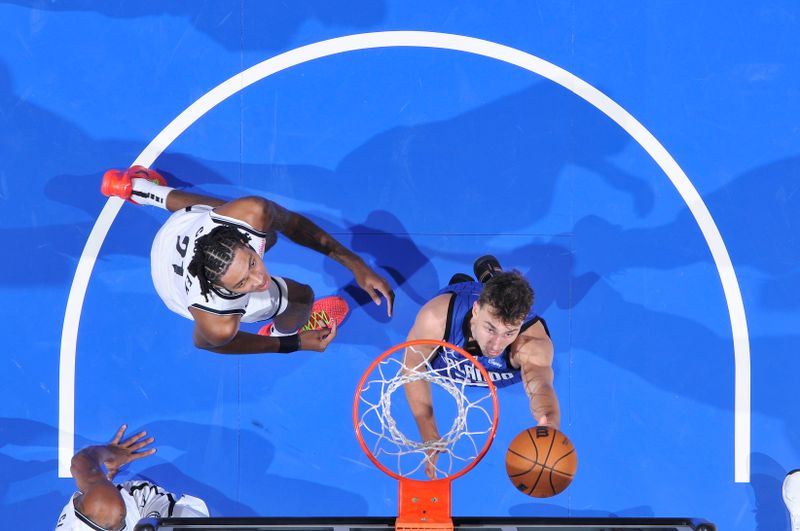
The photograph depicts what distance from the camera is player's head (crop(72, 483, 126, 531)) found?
5051 mm

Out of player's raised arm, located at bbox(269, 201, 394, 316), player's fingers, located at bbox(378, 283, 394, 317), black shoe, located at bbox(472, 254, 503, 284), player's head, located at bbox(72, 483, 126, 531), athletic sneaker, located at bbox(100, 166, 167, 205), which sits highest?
athletic sneaker, located at bbox(100, 166, 167, 205)

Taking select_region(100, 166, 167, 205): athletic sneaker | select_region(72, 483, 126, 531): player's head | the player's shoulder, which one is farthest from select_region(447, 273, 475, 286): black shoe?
select_region(72, 483, 126, 531): player's head

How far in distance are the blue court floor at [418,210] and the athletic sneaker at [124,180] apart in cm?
22

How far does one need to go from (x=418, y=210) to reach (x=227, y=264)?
6.21 feet

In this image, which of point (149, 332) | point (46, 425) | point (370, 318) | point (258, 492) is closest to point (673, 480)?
point (370, 318)

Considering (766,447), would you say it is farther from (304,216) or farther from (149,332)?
(149,332)

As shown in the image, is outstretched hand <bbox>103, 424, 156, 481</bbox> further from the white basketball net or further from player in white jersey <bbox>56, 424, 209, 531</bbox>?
the white basketball net

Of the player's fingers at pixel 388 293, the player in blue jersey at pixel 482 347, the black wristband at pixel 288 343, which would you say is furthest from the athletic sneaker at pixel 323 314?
the player in blue jersey at pixel 482 347

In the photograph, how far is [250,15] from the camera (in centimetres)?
603

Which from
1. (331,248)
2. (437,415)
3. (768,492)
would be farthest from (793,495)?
(331,248)

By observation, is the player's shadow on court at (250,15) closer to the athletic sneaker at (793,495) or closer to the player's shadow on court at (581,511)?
the player's shadow on court at (581,511)

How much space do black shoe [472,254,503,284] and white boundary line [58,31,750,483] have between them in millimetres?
1441

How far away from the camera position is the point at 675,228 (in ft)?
19.7

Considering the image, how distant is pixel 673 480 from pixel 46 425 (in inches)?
187
